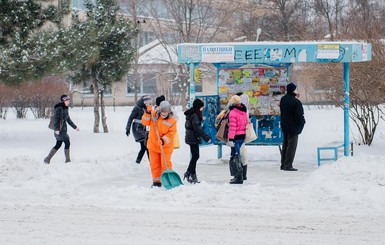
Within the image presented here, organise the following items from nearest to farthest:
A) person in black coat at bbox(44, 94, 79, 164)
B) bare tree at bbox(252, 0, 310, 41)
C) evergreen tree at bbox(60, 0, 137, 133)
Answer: person in black coat at bbox(44, 94, 79, 164) < evergreen tree at bbox(60, 0, 137, 133) < bare tree at bbox(252, 0, 310, 41)

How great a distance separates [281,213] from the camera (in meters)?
11.4

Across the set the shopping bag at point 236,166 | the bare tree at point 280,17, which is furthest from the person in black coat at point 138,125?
the bare tree at point 280,17

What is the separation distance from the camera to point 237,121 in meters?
14.8

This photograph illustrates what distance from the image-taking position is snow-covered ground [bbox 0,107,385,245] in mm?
9766

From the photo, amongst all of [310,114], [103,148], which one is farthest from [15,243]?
[310,114]

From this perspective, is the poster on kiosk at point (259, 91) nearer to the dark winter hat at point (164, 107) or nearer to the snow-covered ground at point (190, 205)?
the snow-covered ground at point (190, 205)

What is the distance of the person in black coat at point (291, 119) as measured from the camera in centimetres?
1678

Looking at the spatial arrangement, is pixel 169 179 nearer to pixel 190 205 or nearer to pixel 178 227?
pixel 190 205

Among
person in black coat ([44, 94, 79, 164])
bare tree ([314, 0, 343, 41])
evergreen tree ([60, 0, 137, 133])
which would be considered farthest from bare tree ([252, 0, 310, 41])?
person in black coat ([44, 94, 79, 164])

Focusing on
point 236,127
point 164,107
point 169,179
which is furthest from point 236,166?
point 164,107

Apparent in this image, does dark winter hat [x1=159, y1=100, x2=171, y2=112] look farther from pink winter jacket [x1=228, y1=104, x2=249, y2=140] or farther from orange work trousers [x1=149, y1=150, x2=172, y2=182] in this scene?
pink winter jacket [x1=228, y1=104, x2=249, y2=140]

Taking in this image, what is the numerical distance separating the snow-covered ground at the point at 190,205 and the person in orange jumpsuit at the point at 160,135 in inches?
20.6

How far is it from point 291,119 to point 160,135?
3.85 m

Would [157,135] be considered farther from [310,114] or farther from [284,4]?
[284,4]
